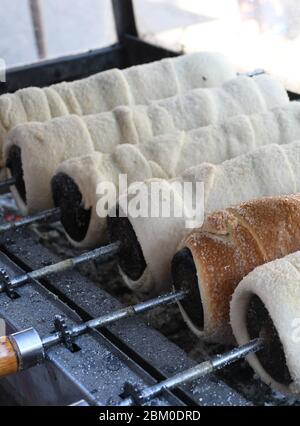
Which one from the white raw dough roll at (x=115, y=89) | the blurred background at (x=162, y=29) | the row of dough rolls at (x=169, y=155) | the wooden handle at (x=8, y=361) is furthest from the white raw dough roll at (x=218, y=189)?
the blurred background at (x=162, y=29)

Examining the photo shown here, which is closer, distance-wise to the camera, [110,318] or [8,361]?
[8,361]

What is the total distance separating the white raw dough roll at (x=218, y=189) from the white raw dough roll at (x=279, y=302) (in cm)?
29

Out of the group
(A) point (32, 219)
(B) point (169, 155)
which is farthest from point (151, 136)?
(A) point (32, 219)

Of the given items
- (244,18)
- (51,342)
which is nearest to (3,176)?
(51,342)

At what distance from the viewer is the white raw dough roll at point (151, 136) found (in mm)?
2002

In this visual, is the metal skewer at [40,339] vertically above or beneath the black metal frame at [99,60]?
beneath

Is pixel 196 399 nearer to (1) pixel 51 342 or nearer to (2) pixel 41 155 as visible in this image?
(1) pixel 51 342

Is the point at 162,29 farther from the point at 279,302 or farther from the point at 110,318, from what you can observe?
the point at 279,302

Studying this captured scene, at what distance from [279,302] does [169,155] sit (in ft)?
2.41

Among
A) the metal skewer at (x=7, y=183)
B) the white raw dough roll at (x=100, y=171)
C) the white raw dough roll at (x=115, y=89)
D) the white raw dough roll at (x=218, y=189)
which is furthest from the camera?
the white raw dough roll at (x=115, y=89)

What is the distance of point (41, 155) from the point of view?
2021 millimetres

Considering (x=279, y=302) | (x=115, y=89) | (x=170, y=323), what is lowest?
(x=170, y=323)

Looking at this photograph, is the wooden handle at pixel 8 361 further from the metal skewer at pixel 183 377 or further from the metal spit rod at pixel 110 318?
the metal skewer at pixel 183 377

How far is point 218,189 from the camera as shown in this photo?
5.73ft
